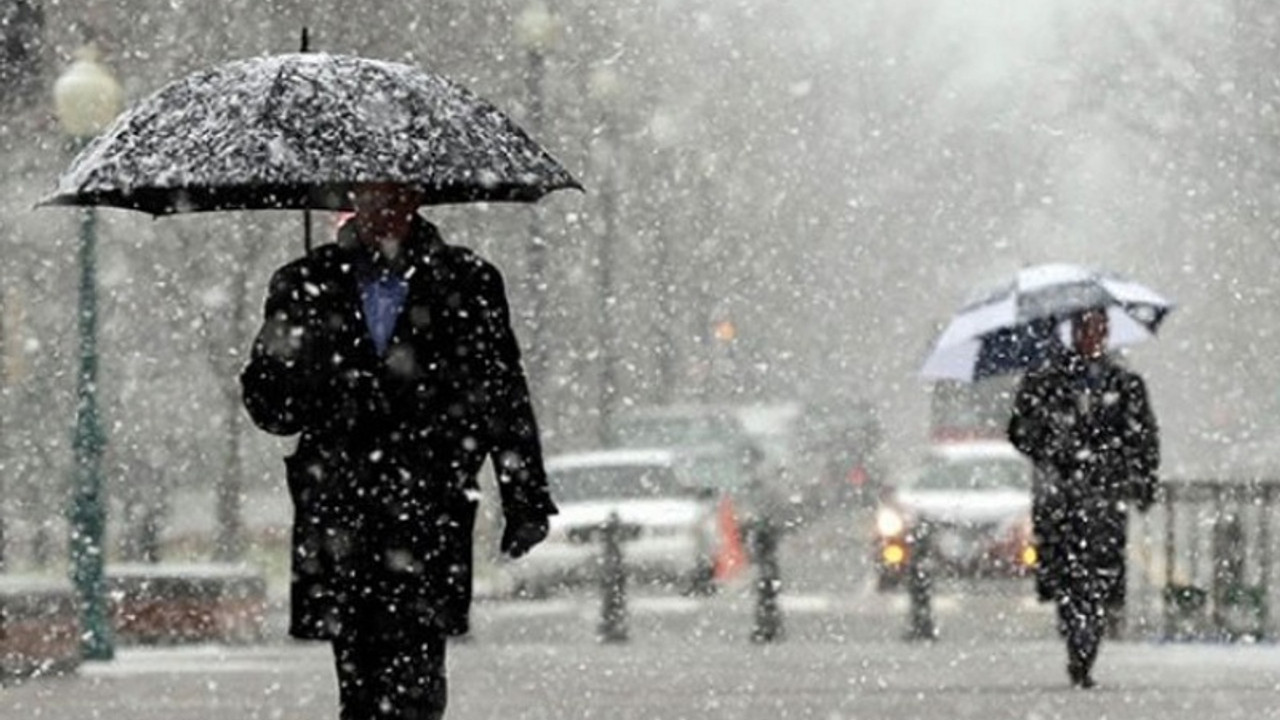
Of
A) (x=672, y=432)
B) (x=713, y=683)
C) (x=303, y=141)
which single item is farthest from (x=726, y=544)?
(x=303, y=141)

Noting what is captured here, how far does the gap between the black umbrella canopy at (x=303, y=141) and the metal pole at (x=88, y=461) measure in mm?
11306

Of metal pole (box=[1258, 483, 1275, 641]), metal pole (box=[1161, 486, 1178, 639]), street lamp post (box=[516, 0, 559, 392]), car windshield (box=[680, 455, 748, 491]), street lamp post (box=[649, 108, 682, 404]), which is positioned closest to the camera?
metal pole (box=[1258, 483, 1275, 641])

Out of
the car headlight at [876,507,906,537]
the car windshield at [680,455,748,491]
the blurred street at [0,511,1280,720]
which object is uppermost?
the car windshield at [680,455,748,491]

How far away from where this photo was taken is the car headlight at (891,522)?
25375mm

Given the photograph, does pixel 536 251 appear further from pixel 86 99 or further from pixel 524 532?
pixel 524 532

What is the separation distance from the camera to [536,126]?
35.8 m

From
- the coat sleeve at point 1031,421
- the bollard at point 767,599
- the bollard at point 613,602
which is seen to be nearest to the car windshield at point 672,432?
the bollard at point 613,602

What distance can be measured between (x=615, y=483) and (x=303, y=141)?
19544 mm

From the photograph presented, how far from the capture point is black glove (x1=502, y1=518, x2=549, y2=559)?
25.0ft

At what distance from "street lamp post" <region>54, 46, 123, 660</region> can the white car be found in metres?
5.67

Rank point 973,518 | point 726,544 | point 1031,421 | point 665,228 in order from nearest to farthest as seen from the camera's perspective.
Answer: point 1031,421 → point 726,544 → point 973,518 → point 665,228

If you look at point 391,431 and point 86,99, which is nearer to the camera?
point 391,431

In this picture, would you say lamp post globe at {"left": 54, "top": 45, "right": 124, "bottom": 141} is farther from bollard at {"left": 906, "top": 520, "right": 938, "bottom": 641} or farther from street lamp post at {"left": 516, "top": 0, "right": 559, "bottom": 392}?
street lamp post at {"left": 516, "top": 0, "right": 559, "bottom": 392}

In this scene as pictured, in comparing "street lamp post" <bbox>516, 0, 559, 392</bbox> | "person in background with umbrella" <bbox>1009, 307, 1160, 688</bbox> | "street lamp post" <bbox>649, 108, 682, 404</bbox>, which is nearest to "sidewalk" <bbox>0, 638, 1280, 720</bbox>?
"person in background with umbrella" <bbox>1009, 307, 1160, 688</bbox>
